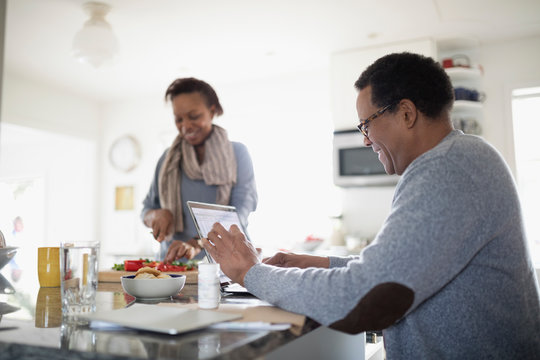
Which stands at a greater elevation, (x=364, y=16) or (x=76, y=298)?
(x=364, y=16)

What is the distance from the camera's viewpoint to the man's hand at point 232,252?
1017 mm

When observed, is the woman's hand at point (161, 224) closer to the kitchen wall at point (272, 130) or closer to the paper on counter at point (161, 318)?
the paper on counter at point (161, 318)

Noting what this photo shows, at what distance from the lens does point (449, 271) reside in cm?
82

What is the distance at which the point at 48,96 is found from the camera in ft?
16.0

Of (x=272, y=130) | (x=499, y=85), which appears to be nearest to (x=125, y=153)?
(x=272, y=130)

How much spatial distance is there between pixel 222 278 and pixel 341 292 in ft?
2.08

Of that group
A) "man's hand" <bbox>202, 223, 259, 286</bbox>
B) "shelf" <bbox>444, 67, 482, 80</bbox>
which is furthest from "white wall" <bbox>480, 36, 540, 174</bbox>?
"man's hand" <bbox>202, 223, 259, 286</bbox>

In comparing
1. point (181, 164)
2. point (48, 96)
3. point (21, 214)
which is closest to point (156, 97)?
point (48, 96)

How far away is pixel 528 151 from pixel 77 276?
3956 millimetres

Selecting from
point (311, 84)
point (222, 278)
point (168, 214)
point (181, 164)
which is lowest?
point (222, 278)

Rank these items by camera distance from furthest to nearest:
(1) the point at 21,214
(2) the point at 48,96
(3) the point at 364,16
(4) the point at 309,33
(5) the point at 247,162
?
(1) the point at 21,214 < (2) the point at 48,96 < (4) the point at 309,33 < (3) the point at 364,16 < (5) the point at 247,162

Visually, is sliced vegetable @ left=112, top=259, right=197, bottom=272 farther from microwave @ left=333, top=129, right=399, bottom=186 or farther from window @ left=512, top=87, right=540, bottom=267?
window @ left=512, top=87, right=540, bottom=267

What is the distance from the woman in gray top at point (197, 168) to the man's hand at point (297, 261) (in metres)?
0.78

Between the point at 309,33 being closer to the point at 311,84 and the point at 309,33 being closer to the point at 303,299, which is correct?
the point at 311,84
